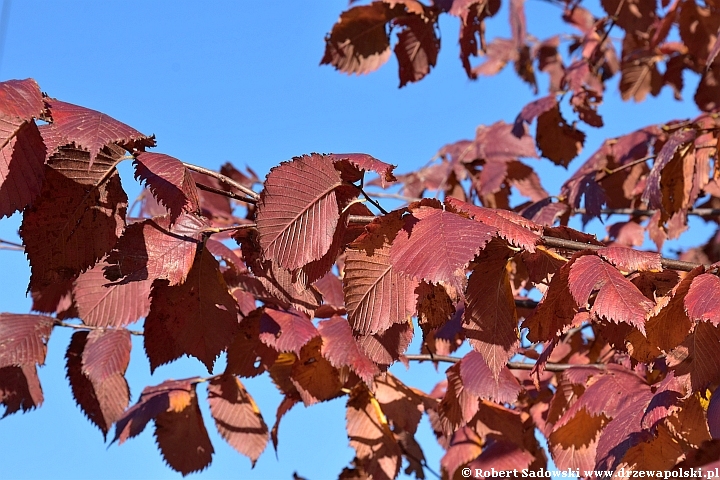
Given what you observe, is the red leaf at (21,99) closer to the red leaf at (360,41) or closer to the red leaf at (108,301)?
the red leaf at (108,301)

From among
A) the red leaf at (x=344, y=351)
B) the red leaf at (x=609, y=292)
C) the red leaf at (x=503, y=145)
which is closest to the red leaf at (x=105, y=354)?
the red leaf at (x=344, y=351)

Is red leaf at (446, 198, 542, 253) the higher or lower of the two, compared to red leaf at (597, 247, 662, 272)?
higher

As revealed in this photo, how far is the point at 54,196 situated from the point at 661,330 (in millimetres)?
756

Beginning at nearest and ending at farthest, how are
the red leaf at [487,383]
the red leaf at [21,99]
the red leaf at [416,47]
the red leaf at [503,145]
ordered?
the red leaf at [21,99] → the red leaf at [487,383] → the red leaf at [416,47] → the red leaf at [503,145]

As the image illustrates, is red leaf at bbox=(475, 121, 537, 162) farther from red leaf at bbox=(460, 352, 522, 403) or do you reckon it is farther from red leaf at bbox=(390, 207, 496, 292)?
red leaf at bbox=(390, 207, 496, 292)

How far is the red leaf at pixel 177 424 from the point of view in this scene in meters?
1.59

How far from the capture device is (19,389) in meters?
1.42

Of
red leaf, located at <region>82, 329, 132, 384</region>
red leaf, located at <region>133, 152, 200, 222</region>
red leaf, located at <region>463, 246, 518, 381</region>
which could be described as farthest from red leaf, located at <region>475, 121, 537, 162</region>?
red leaf, located at <region>133, 152, 200, 222</region>

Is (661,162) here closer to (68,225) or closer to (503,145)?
(503,145)

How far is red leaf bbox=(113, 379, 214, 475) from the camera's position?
1.59 meters

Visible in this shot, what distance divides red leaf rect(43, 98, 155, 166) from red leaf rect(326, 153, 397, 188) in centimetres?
23

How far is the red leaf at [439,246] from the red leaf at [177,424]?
914 mm

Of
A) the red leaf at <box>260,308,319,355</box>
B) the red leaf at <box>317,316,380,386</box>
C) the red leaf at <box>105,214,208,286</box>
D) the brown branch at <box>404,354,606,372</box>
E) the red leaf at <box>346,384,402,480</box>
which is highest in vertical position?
the red leaf at <box>105,214,208,286</box>

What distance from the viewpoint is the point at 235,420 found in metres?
1.62
